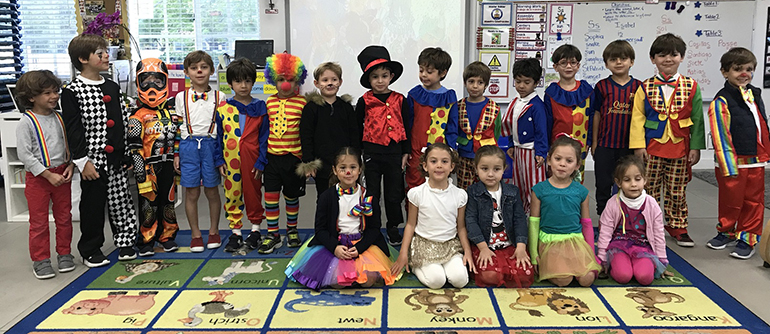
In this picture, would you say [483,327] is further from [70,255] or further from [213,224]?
[70,255]

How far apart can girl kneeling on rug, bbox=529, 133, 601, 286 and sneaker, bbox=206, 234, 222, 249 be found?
1727mm

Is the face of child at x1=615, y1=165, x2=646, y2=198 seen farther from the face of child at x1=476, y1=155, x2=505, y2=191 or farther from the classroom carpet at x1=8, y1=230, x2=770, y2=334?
the face of child at x1=476, y1=155, x2=505, y2=191

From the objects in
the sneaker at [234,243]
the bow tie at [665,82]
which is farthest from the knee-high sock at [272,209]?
the bow tie at [665,82]

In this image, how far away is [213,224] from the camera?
3270 millimetres

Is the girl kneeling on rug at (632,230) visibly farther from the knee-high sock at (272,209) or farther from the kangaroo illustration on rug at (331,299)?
the knee-high sock at (272,209)

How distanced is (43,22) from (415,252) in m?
4.61

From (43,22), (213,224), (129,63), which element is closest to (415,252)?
(213,224)

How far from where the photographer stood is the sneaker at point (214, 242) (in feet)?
10.6

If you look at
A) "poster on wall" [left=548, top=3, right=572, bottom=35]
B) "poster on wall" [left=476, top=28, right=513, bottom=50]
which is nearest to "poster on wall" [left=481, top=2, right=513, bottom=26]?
"poster on wall" [left=476, top=28, right=513, bottom=50]

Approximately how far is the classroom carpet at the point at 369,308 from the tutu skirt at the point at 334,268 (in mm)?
45

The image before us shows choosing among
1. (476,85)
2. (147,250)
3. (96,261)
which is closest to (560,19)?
(476,85)

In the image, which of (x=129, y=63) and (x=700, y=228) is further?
(x=129, y=63)

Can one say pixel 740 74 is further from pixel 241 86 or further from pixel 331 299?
pixel 241 86

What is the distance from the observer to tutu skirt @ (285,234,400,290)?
2.56 m
